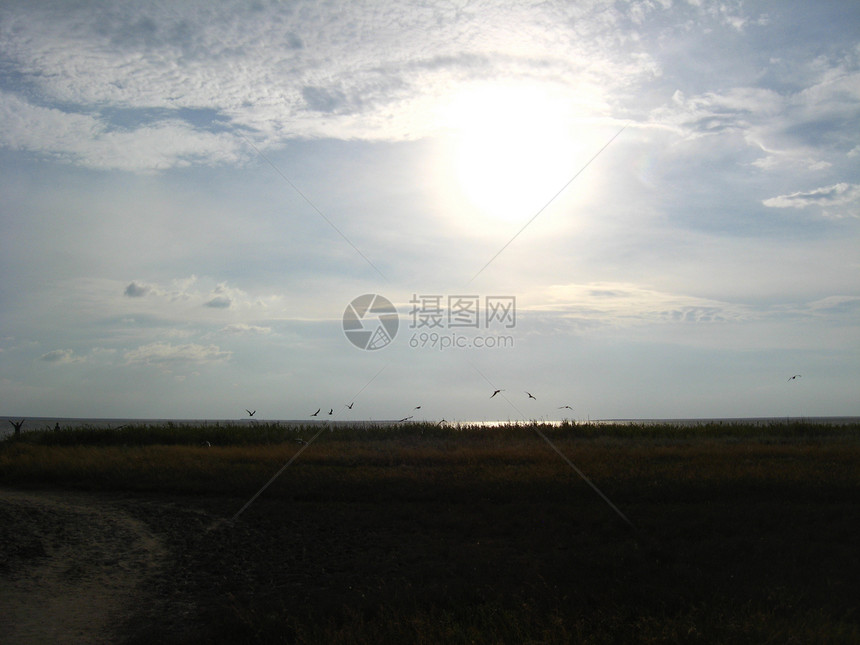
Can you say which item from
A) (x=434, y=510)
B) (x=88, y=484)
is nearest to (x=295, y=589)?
(x=434, y=510)

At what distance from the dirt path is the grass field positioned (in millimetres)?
519

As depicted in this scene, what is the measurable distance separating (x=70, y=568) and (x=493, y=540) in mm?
7082

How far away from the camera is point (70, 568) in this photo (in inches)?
411

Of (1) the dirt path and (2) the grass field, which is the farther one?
(1) the dirt path

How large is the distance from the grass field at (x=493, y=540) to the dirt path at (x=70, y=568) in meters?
0.52

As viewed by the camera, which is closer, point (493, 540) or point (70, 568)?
point (70, 568)

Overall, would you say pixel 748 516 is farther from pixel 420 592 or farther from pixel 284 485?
pixel 284 485

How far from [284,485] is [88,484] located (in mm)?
5396

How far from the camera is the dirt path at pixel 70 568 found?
27.0 feet

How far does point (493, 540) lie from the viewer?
1202 cm

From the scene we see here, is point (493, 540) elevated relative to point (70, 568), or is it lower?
elevated

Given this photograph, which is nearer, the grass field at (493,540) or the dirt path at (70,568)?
the grass field at (493,540)

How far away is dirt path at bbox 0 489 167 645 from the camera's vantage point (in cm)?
822

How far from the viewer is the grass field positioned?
7.55 metres
